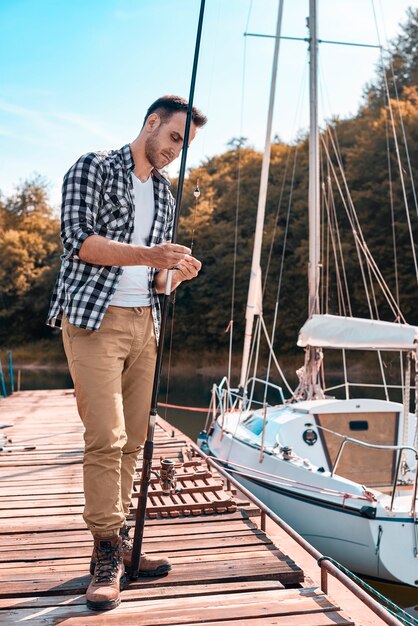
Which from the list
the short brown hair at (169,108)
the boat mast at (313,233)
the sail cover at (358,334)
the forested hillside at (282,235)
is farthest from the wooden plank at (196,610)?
the forested hillside at (282,235)

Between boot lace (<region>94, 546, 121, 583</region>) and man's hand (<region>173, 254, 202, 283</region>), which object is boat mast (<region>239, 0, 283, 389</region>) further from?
boot lace (<region>94, 546, 121, 583</region>)

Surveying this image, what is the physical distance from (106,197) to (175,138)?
0.40 meters

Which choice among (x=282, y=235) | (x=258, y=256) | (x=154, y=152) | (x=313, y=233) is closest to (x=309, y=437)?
(x=313, y=233)

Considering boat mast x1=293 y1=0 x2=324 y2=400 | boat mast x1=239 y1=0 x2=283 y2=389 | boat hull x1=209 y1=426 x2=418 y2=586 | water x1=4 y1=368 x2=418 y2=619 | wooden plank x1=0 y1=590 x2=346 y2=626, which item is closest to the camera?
wooden plank x1=0 y1=590 x2=346 y2=626

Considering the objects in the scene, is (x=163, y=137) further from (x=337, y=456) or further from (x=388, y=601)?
(x=337, y=456)

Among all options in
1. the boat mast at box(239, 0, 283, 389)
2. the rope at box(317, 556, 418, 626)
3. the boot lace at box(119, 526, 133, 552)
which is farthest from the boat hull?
the boat mast at box(239, 0, 283, 389)

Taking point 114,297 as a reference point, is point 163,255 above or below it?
above

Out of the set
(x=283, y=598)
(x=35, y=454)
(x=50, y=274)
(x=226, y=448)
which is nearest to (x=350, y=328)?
(x=226, y=448)

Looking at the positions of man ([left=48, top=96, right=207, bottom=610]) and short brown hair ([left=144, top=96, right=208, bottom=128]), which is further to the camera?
short brown hair ([left=144, top=96, right=208, bottom=128])

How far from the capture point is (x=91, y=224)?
2617mm

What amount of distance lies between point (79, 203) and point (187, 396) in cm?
2121

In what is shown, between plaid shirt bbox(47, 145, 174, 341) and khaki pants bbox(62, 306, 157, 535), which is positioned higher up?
plaid shirt bbox(47, 145, 174, 341)

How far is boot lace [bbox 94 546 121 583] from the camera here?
260 centimetres

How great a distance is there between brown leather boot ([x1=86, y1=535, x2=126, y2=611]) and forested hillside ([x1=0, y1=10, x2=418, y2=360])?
21.6m
